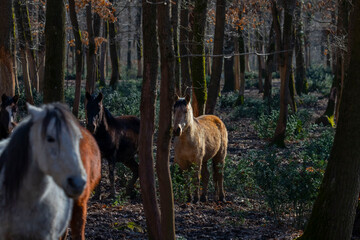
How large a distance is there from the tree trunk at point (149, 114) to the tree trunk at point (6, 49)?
5692 millimetres

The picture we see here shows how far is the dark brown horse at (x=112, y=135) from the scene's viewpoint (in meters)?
10.3

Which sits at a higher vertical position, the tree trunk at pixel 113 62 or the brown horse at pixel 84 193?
the tree trunk at pixel 113 62

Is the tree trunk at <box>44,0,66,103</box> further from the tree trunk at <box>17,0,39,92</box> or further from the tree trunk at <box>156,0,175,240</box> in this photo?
the tree trunk at <box>17,0,39,92</box>

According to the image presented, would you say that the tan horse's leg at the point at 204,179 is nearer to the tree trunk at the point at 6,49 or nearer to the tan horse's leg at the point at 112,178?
the tan horse's leg at the point at 112,178

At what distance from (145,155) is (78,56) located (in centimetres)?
1007

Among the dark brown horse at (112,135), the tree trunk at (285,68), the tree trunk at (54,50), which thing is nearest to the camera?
the tree trunk at (54,50)

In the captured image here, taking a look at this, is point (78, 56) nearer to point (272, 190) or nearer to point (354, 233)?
point (272, 190)

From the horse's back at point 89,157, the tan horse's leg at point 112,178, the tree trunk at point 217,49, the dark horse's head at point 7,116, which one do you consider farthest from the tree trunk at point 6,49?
the horse's back at point 89,157

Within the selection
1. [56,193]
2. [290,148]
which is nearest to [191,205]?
[56,193]

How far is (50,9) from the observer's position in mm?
6848

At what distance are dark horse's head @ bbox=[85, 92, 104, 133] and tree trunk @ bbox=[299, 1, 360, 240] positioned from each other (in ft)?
17.6

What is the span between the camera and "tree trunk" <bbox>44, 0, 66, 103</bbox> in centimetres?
684

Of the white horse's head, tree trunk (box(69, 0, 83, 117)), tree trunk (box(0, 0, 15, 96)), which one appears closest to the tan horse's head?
tree trunk (box(0, 0, 15, 96))

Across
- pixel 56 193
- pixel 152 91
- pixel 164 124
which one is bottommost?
pixel 56 193
